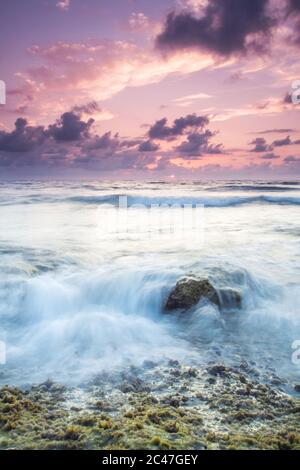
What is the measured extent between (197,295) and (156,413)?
2.83 metres

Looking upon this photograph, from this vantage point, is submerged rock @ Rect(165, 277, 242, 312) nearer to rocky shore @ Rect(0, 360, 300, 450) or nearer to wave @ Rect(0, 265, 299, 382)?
wave @ Rect(0, 265, 299, 382)

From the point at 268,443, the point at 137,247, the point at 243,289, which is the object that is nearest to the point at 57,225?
the point at 137,247

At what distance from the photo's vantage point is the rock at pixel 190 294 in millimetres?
6039

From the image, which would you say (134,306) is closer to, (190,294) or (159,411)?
(190,294)

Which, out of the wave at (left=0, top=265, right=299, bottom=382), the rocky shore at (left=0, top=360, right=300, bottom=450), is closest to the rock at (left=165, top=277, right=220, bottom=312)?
the wave at (left=0, top=265, right=299, bottom=382)

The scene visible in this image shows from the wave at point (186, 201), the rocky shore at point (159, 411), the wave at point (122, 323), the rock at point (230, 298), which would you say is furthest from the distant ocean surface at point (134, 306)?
the wave at point (186, 201)

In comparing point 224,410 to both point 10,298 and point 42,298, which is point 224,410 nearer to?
point 42,298

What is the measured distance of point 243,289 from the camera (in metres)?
6.86

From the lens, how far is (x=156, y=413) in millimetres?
3375

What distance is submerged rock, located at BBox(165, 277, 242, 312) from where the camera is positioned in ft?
19.8

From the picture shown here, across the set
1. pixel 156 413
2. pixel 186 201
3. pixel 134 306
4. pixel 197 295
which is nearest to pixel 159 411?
pixel 156 413

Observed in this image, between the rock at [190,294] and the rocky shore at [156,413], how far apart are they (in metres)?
1.74

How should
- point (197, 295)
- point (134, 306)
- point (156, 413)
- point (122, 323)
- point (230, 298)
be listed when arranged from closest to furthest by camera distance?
point (156, 413) → point (122, 323) → point (197, 295) → point (230, 298) → point (134, 306)
